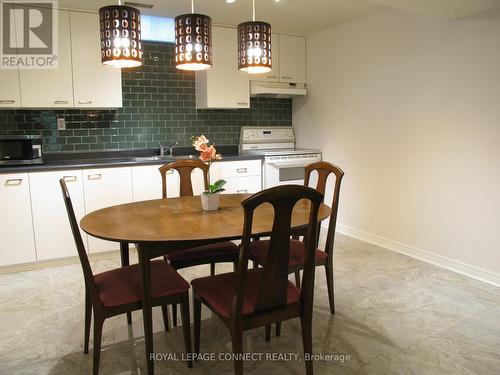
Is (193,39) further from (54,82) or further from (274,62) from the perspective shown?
(274,62)

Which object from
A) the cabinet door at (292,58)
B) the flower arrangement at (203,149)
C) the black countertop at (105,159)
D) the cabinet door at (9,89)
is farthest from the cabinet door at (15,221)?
the cabinet door at (292,58)

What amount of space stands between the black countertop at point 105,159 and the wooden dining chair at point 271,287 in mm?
2106

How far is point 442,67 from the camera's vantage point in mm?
3459

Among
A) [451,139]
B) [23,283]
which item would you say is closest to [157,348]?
[23,283]

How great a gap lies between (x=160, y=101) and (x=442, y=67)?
278 cm

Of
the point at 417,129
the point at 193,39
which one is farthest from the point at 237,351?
the point at 417,129

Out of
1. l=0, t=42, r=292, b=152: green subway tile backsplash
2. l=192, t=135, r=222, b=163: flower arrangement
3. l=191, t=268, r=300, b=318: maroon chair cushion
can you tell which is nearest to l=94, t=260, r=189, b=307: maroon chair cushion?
l=191, t=268, r=300, b=318: maroon chair cushion

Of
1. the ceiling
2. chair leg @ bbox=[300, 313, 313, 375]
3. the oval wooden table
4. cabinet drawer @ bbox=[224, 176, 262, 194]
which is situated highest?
the ceiling

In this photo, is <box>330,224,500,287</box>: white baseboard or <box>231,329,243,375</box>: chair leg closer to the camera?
<box>231,329,243,375</box>: chair leg

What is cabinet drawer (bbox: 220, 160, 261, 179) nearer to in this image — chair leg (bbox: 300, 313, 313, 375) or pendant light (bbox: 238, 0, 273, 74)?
pendant light (bbox: 238, 0, 273, 74)

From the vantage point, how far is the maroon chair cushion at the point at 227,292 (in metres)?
1.90

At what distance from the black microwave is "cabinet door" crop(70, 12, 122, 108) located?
1.84 feet

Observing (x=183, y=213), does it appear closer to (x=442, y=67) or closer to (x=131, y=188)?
(x=131, y=188)

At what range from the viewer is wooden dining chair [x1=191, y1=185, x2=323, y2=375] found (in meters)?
1.75
